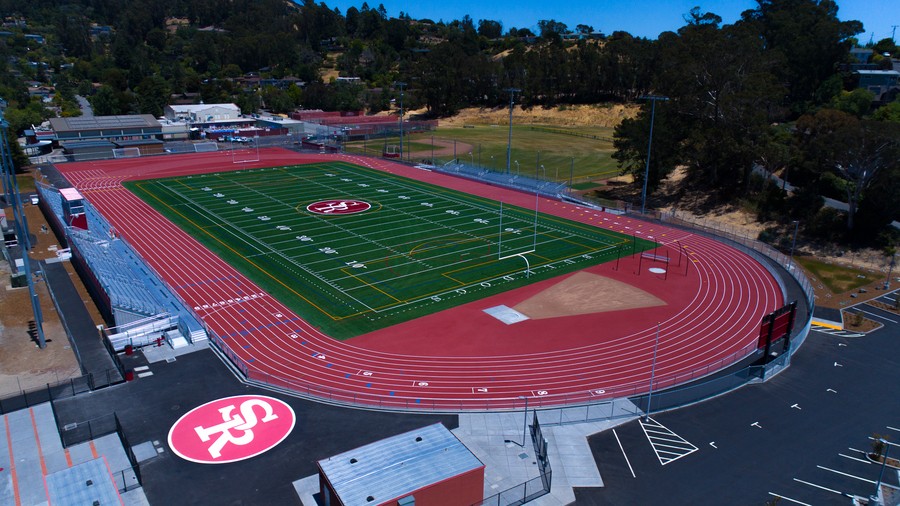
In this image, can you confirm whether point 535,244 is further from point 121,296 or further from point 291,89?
point 291,89

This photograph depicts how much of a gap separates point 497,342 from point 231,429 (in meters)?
13.5

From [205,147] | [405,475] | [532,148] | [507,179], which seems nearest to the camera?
[405,475]

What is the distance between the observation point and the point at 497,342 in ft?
101

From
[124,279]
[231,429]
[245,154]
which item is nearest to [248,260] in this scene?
[124,279]

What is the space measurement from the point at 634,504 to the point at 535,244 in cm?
2831

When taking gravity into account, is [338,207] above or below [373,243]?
above

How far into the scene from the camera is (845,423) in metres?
24.6

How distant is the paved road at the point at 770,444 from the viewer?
805 inches

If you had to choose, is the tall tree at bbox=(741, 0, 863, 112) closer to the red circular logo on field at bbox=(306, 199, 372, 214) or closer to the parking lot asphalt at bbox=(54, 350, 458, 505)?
the red circular logo on field at bbox=(306, 199, 372, 214)

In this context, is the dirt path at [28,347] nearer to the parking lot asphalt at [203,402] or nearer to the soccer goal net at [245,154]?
the parking lot asphalt at [203,402]

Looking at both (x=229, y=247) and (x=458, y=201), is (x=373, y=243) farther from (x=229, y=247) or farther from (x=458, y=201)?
(x=458, y=201)

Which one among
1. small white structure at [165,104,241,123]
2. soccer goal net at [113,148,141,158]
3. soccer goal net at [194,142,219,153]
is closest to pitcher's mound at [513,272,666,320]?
soccer goal net at [194,142,219,153]

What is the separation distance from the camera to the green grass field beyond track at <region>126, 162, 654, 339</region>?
36.3m

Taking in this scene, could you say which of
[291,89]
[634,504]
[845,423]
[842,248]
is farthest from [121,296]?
[291,89]
